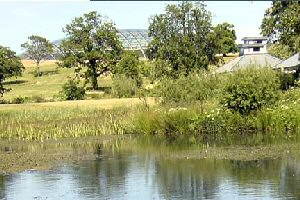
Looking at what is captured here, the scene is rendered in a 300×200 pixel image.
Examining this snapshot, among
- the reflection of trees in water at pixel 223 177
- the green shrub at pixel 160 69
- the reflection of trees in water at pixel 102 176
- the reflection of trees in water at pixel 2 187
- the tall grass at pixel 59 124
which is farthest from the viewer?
the green shrub at pixel 160 69

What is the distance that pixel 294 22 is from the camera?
3650 centimetres

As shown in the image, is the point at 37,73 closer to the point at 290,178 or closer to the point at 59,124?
the point at 59,124

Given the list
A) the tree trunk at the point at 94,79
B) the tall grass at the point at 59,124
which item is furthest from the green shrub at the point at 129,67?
the tall grass at the point at 59,124

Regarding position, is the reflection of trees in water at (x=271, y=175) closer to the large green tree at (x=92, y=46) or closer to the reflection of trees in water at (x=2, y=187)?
the reflection of trees in water at (x=2, y=187)

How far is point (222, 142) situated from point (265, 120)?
12.5 ft

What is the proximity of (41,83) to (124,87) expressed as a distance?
1315 inches

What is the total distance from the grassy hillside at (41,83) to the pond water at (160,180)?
46703 mm

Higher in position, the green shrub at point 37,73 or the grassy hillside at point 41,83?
the green shrub at point 37,73

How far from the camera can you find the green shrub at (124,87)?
2052 inches

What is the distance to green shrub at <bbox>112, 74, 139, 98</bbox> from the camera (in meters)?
52.1

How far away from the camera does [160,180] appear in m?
17.3

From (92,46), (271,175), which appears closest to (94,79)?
(92,46)

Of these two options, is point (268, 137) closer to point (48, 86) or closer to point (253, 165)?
point (253, 165)

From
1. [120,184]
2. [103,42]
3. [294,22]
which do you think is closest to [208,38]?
[103,42]
